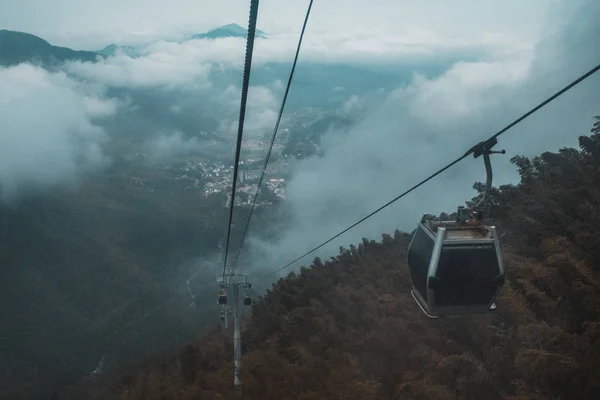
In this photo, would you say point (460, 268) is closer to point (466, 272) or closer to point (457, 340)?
point (466, 272)

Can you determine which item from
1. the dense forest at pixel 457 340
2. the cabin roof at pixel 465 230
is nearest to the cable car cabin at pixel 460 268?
the cabin roof at pixel 465 230

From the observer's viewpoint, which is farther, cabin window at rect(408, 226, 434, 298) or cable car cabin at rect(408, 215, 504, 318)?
cabin window at rect(408, 226, 434, 298)

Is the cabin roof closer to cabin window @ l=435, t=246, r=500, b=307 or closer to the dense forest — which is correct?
cabin window @ l=435, t=246, r=500, b=307

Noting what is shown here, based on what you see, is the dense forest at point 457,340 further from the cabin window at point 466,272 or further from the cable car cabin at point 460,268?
the cabin window at point 466,272

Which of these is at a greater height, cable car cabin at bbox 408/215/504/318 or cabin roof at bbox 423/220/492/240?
cabin roof at bbox 423/220/492/240

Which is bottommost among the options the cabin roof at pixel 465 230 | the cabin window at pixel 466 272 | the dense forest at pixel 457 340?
the dense forest at pixel 457 340

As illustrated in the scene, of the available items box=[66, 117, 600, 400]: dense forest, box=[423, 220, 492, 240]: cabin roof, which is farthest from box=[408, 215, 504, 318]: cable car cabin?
box=[66, 117, 600, 400]: dense forest
